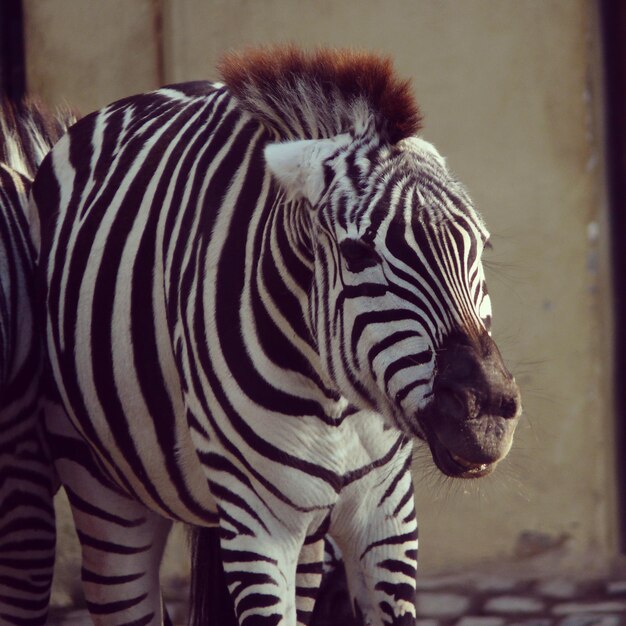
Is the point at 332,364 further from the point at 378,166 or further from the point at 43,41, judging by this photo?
the point at 43,41

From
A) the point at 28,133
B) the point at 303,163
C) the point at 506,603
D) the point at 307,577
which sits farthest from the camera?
the point at 506,603

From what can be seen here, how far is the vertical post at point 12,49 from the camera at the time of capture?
5.77m

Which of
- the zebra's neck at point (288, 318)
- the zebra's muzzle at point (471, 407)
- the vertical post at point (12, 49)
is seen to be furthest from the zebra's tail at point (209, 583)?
the vertical post at point (12, 49)

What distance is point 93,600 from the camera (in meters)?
3.69

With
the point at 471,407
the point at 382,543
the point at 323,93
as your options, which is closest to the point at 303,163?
the point at 323,93

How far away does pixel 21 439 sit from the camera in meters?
3.64

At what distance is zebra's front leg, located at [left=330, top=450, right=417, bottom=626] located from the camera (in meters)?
2.95

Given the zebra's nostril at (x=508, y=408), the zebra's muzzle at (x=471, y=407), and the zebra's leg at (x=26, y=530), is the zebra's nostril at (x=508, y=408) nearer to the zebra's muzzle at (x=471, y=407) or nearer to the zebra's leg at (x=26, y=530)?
the zebra's muzzle at (x=471, y=407)

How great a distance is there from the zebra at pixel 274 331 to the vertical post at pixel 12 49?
2.34 m

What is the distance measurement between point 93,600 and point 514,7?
3384 mm

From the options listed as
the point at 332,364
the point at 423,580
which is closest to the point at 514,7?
the point at 423,580

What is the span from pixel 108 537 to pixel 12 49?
3007mm

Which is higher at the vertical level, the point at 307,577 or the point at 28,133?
the point at 28,133

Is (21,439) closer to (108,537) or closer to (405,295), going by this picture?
(108,537)
